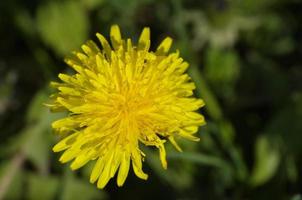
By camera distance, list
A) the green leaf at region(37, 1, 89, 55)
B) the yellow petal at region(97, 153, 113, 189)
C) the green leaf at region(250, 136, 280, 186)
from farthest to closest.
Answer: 1. the green leaf at region(37, 1, 89, 55)
2. the green leaf at region(250, 136, 280, 186)
3. the yellow petal at region(97, 153, 113, 189)

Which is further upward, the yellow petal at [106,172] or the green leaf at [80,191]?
the green leaf at [80,191]

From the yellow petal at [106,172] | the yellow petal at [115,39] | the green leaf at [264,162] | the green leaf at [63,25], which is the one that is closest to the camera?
the yellow petal at [106,172]

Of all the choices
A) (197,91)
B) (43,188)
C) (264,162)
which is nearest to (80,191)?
(43,188)

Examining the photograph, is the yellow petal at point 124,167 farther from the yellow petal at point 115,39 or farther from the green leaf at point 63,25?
the green leaf at point 63,25

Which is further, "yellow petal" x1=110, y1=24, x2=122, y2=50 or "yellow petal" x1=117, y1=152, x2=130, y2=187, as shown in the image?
"yellow petal" x1=110, y1=24, x2=122, y2=50

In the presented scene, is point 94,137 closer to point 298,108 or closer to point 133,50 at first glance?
point 133,50

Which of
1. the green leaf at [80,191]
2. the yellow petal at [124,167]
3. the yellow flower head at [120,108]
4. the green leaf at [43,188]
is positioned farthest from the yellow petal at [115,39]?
the green leaf at [43,188]

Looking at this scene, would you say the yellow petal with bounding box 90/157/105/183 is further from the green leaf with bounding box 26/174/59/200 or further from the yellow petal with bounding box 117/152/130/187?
the green leaf with bounding box 26/174/59/200

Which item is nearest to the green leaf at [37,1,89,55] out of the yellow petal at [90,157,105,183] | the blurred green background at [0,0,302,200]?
the blurred green background at [0,0,302,200]
